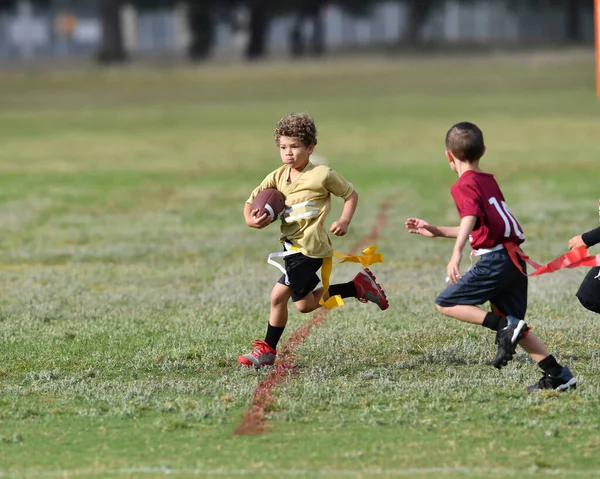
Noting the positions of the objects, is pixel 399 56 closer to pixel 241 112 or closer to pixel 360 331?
pixel 241 112

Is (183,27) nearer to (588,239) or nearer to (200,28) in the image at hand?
(200,28)

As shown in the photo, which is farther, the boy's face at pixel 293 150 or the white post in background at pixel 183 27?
the white post in background at pixel 183 27

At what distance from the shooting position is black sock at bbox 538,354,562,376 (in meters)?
6.75

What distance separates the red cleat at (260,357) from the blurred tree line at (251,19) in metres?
59.3

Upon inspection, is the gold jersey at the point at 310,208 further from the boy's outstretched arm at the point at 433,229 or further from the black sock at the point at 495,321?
the black sock at the point at 495,321

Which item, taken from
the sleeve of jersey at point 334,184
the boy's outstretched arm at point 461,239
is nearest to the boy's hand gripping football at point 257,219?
the sleeve of jersey at point 334,184

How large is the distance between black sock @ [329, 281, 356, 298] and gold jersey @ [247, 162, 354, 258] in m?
0.58

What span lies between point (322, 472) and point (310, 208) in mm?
2539

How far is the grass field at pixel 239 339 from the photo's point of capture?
19.0ft

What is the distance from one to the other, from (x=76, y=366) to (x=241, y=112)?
115 ft

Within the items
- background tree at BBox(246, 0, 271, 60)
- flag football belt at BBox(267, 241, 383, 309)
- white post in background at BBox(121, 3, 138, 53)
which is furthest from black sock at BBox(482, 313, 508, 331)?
white post in background at BBox(121, 3, 138, 53)

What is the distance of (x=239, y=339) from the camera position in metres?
8.70

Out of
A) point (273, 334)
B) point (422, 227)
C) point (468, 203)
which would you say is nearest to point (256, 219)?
point (273, 334)

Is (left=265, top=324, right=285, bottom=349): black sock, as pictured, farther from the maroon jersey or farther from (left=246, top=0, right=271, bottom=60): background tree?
(left=246, top=0, right=271, bottom=60): background tree
